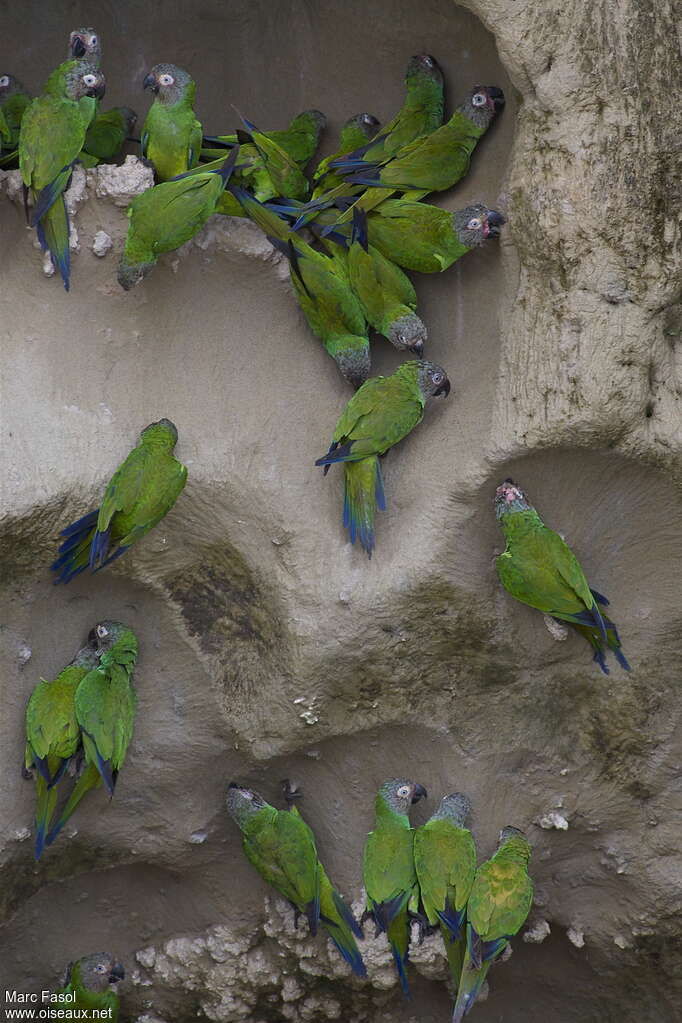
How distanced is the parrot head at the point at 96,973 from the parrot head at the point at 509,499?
183cm

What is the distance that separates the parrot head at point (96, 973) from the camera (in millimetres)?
3713

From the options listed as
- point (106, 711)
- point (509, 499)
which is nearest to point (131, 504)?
point (106, 711)

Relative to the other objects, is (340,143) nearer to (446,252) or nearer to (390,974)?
(446,252)

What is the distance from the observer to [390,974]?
3600mm

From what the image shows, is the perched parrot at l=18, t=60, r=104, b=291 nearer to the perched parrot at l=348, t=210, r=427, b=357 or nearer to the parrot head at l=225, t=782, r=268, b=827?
the perched parrot at l=348, t=210, r=427, b=357

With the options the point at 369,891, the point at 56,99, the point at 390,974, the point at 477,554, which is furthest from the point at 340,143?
the point at 390,974

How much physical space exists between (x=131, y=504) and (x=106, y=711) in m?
0.58

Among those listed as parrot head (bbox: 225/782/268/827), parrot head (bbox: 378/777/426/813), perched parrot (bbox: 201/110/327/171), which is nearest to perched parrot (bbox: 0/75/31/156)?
perched parrot (bbox: 201/110/327/171)

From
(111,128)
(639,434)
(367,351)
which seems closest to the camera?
(639,434)

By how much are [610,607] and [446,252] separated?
105 centimetres

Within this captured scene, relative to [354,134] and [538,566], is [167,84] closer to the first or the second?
[354,134]

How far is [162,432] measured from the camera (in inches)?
130

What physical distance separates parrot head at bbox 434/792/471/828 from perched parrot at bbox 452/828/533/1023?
14 centimetres

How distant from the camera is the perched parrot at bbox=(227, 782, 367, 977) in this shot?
11.2 feet
